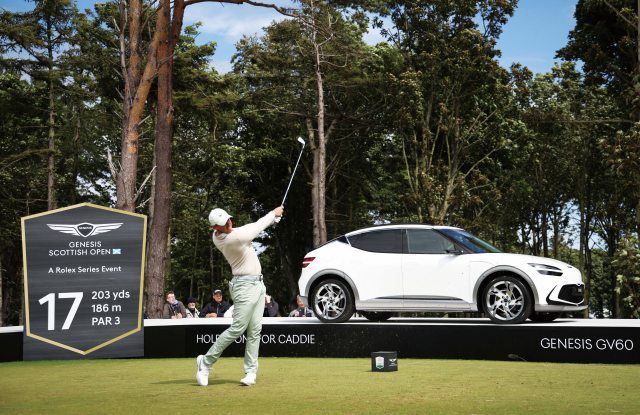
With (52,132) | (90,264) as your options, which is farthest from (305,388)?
(52,132)

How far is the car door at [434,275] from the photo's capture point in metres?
10.5

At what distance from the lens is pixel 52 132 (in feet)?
101

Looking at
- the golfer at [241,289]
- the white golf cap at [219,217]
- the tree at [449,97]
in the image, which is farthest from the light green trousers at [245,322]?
the tree at [449,97]

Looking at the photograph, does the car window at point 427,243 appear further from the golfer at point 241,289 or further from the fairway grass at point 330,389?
the golfer at point 241,289

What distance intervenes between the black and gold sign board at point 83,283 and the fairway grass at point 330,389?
2.58 feet

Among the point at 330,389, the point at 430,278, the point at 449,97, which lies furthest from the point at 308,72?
the point at 330,389

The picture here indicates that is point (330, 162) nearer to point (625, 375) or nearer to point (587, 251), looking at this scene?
point (587, 251)

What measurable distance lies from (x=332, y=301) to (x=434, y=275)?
1.85 m

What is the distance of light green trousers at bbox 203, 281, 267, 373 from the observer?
740 centimetres

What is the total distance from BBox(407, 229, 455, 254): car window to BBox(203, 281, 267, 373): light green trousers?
411 centimetres

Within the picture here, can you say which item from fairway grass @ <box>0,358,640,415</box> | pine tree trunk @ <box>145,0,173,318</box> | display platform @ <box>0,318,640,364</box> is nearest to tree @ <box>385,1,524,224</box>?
pine tree trunk @ <box>145,0,173,318</box>

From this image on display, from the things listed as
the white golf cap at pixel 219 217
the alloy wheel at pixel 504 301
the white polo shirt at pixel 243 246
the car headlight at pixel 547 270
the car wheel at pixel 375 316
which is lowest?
the car wheel at pixel 375 316

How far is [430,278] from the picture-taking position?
10.6 metres

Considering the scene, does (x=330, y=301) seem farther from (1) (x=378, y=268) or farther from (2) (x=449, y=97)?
(2) (x=449, y=97)
